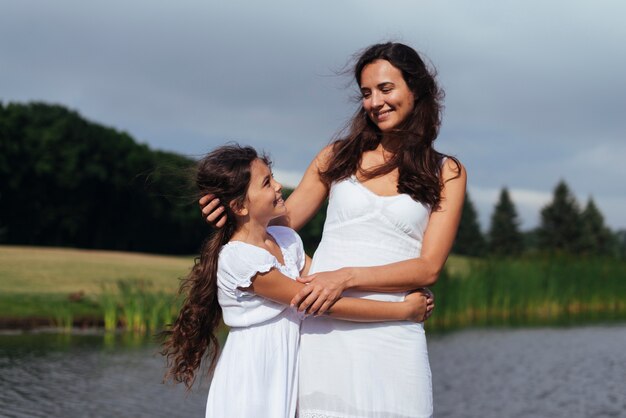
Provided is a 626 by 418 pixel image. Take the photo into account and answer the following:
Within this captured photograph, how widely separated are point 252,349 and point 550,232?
56.3 m

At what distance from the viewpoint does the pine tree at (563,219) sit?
184 feet

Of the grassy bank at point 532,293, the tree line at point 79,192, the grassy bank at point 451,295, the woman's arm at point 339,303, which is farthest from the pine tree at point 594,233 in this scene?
the woman's arm at point 339,303

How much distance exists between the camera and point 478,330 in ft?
51.6

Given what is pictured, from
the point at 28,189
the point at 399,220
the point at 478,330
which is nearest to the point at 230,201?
the point at 399,220

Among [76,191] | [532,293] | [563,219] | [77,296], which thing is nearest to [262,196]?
[77,296]

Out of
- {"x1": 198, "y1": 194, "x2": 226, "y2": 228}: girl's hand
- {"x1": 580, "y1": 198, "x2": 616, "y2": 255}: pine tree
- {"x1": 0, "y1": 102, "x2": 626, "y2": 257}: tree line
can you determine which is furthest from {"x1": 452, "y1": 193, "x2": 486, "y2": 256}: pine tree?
{"x1": 198, "y1": 194, "x2": 226, "y2": 228}: girl's hand

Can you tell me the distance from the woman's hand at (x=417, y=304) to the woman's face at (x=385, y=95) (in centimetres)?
58

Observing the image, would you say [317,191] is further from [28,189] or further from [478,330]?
[28,189]

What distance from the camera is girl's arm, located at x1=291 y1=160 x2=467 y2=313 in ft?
9.04

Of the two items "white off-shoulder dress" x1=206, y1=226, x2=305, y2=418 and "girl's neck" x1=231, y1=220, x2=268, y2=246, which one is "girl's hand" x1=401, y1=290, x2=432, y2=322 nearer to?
"white off-shoulder dress" x1=206, y1=226, x2=305, y2=418

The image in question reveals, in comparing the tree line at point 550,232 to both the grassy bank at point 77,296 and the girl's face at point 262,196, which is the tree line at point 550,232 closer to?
the grassy bank at point 77,296

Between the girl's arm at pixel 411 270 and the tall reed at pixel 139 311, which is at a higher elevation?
the girl's arm at pixel 411 270

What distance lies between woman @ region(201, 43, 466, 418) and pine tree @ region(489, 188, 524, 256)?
192 feet

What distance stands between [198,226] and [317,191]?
46.8 meters
